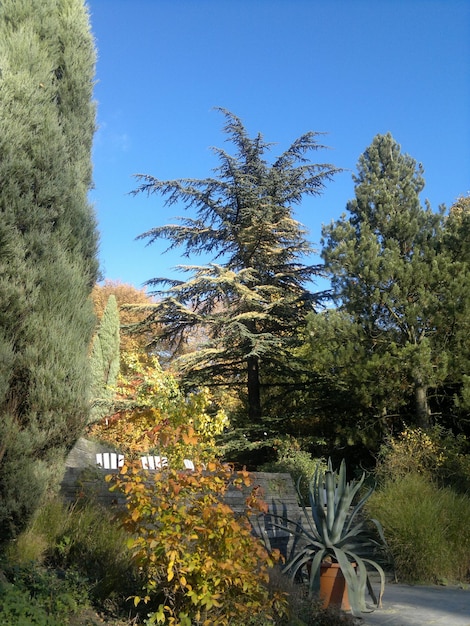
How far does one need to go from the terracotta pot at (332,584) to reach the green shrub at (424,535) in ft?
6.03

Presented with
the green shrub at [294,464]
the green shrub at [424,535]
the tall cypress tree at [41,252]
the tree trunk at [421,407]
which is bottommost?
the green shrub at [424,535]

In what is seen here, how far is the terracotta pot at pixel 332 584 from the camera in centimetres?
484

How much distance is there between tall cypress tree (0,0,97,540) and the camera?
399 cm

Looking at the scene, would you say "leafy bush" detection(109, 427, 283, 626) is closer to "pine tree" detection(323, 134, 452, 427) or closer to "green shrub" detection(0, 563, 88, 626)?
"green shrub" detection(0, 563, 88, 626)

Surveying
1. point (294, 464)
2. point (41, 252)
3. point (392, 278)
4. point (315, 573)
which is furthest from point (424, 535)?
point (392, 278)

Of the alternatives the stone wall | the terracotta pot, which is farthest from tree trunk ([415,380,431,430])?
the terracotta pot

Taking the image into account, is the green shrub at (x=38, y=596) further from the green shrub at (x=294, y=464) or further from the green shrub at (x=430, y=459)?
the green shrub at (x=294, y=464)

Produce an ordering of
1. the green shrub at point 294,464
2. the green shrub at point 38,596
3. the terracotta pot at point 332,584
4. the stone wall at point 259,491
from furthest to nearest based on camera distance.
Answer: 1. the green shrub at point 294,464
2. the stone wall at point 259,491
3. the terracotta pot at point 332,584
4. the green shrub at point 38,596

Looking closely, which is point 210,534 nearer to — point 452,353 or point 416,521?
point 416,521

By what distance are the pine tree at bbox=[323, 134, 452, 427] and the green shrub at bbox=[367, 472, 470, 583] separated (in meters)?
4.20

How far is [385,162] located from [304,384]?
256 inches

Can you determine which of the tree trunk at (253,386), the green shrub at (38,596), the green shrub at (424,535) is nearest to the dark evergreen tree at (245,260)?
the tree trunk at (253,386)

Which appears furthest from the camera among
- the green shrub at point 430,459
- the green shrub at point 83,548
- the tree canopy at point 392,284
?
the tree canopy at point 392,284

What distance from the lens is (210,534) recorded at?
10.8ft
